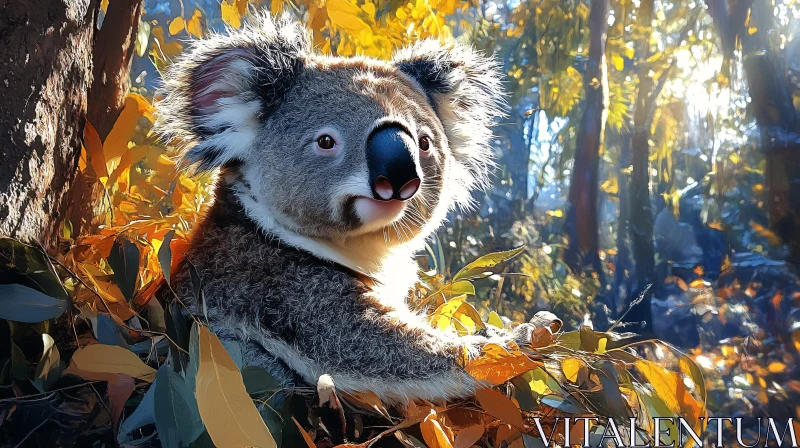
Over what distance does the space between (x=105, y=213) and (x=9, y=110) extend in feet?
1.60

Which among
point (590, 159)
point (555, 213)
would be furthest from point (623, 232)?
point (590, 159)

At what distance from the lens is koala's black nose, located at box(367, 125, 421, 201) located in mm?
823

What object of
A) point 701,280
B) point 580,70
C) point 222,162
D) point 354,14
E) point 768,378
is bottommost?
point 768,378

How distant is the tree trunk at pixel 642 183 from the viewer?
407cm

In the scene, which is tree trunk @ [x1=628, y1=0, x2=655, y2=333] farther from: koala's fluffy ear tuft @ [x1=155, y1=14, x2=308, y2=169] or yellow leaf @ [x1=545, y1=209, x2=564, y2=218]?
koala's fluffy ear tuft @ [x1=155, y1=14, x2=308, y2=169]

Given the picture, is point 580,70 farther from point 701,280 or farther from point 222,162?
point 222,162

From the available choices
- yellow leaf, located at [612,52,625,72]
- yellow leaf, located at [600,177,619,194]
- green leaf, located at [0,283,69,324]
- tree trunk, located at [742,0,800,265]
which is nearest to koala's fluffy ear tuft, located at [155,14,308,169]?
green leaf, located at [0,283,69,324]

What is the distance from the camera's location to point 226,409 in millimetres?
535

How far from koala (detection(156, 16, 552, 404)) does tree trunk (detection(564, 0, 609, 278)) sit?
133 inches

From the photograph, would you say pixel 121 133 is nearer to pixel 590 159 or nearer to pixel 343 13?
pixel 343 13

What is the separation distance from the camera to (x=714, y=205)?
3783 mm

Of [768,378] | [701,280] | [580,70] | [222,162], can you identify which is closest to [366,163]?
[222,162]

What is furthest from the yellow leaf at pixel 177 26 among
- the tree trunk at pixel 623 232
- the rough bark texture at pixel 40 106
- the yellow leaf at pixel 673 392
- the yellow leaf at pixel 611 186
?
the yellow leaf at pixel 611 186

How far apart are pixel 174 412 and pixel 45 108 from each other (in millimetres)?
505
